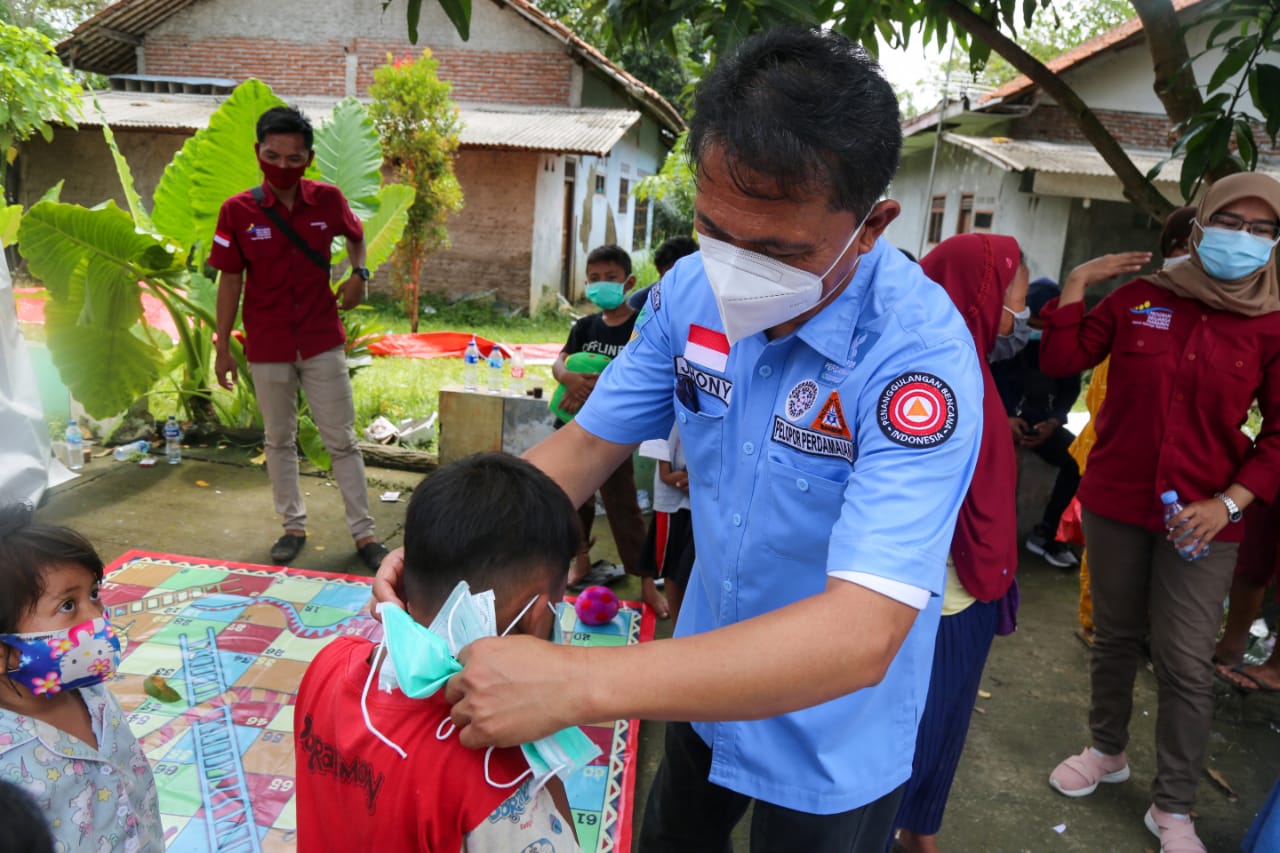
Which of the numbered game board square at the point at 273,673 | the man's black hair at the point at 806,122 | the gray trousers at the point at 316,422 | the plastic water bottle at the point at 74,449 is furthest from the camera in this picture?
the plastic water bottle at the point at 74,449

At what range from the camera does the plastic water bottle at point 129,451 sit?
220 inches

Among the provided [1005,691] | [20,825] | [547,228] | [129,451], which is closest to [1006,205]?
[547,228]

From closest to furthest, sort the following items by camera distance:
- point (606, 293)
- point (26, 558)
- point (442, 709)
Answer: point (442, 709) < point (26, 558) < point (606, 293)

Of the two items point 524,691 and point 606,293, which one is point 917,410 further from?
point 606,293

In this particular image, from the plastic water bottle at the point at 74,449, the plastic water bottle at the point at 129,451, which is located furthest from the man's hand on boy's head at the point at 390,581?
the plastic water bottle at the point at 129,451

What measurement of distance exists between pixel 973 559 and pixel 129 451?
17.6 ft

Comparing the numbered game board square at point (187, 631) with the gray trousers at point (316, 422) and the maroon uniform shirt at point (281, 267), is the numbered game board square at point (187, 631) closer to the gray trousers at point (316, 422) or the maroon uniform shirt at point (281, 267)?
the gray trousers at point (316, 422)

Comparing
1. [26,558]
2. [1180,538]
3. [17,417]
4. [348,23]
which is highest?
[348,23]

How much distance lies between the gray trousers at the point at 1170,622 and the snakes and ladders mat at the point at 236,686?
1.69 meters

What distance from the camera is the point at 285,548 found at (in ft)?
14.4

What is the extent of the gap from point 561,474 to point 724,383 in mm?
349

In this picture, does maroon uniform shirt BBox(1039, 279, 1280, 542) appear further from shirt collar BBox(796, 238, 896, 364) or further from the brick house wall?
the brick house wall

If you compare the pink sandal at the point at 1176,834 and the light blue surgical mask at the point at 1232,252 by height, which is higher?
the light blue surgical mask at the point at 1232,252

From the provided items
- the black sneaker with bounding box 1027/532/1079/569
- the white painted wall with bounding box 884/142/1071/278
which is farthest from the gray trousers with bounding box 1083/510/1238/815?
the white painted wall with bounding box 884/142/1071/278
